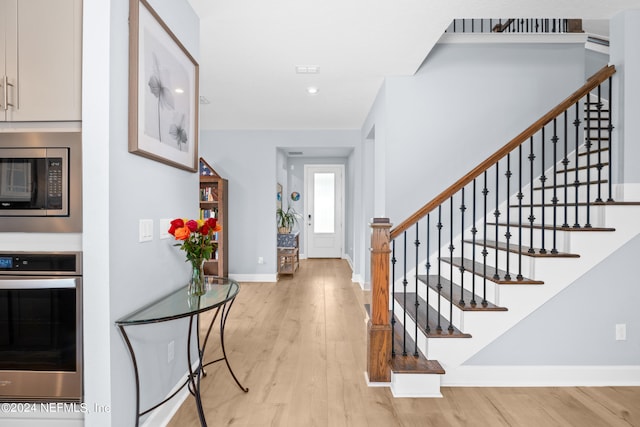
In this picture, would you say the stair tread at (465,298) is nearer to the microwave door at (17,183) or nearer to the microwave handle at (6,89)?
the microwave door at (17,183)

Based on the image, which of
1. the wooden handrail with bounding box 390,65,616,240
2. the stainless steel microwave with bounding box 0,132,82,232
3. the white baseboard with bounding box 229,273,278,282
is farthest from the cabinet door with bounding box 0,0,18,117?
the white baseboard with bounding box 229,273,278,282

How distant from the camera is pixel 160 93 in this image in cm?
191

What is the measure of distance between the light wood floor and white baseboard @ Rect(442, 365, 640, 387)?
0.16 ft

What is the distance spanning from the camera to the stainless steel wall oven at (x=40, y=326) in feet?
4.98

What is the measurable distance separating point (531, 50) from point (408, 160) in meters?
1.66

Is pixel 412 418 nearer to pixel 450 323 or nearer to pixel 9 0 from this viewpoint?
pixel 450 323

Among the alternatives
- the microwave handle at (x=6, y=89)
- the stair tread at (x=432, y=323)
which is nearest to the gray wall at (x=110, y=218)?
the microwave handle at (x=6, y=89)

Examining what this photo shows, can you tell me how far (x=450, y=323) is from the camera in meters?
2.45

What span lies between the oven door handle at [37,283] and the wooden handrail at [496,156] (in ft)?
6.27

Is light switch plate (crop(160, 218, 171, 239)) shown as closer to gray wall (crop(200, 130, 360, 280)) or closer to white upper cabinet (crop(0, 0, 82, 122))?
white upper cabinet (crop(0, 0, 82, 122))

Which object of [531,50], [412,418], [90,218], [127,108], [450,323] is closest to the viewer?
[90,218]

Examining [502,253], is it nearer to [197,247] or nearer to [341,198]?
[197,247]

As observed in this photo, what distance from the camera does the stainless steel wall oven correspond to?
1518 millimetres

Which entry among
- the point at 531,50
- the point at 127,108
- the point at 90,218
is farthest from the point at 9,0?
the point at 531,50
